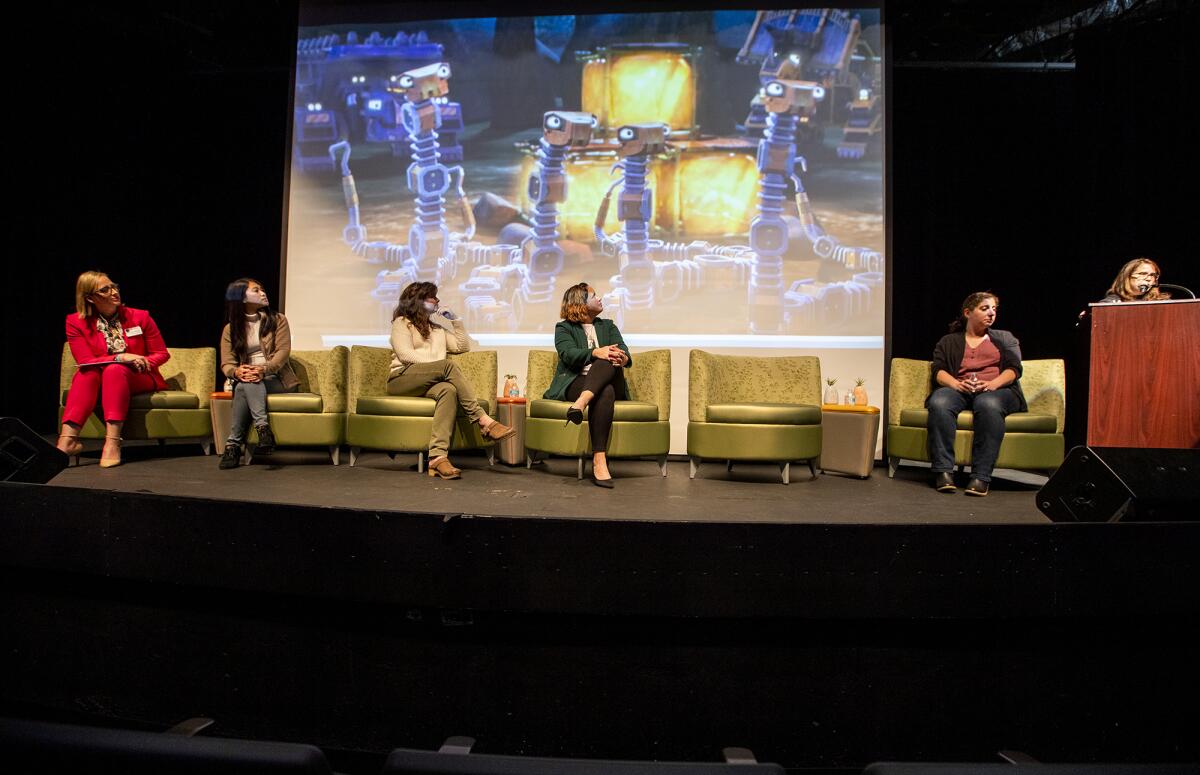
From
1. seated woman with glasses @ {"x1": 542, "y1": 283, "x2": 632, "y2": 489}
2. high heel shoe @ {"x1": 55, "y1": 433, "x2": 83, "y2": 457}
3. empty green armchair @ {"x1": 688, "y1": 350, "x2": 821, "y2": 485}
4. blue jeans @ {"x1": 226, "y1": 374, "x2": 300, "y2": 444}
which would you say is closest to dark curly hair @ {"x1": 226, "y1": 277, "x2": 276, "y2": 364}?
blue jeans @ {"x1": 226, "y1": 374, "x2": 300, "y2": 444}

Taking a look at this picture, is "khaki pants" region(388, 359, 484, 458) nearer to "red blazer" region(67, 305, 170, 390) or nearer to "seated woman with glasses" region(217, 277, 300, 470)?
"seated woman with glasses" region(217, 277, 300, 470)

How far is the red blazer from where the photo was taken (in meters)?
4.07

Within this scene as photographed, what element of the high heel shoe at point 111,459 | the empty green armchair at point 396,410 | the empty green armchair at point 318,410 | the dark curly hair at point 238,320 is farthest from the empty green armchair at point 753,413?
the high heel shoe at point 111,459

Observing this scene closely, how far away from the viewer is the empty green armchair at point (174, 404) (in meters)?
4.34

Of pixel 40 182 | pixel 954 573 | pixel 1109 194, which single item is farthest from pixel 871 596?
pixel 40 182

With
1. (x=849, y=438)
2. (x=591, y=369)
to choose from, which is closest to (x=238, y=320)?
(x=591, y=369)

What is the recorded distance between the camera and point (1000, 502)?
11.5ft

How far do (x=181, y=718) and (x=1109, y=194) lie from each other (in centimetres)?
631

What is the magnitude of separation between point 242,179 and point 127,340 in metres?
2.87

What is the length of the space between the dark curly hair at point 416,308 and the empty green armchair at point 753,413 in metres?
1.57

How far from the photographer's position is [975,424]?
153 inches

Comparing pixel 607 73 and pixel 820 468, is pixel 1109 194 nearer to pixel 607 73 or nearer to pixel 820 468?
pixel 820 468

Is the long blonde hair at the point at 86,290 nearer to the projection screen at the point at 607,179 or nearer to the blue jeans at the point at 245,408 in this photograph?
the blue jeans at the point at 245,408

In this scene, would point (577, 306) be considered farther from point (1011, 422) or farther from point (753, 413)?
point (1011, 422)
